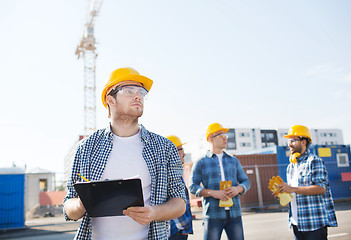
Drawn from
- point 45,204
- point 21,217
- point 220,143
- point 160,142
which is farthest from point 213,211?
point 45,204

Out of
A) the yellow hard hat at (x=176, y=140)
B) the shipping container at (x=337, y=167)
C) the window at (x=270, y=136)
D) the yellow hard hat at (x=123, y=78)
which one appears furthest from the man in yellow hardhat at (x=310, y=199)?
the window at (x=270, y=136)

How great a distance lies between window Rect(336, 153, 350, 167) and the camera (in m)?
17.7

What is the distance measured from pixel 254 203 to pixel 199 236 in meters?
9.26

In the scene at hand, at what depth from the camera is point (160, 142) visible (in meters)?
2.14

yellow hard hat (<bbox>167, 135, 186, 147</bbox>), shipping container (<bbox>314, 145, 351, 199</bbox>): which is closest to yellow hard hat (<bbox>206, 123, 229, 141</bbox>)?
yellow hard hat (<bbox>167, 135, 186, 147</bbox>)

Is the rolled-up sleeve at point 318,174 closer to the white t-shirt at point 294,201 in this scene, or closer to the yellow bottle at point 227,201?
the white t-shirt at point 294,201

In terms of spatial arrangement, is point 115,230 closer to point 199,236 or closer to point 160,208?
point 160,208

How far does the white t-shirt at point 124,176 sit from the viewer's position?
6.34ft

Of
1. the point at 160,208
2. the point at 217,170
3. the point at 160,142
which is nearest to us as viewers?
the point at 160,208

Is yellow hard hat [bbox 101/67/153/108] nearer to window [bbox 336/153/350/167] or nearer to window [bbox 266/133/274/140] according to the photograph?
window [bbox 336/153/350/167]

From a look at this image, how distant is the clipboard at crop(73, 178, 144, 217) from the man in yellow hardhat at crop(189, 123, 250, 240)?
247 cm

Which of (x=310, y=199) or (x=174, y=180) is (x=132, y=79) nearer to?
(x=174, y=180)

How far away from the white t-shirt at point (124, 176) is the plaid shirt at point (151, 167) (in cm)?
4

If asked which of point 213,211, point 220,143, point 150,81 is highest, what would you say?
point 150,81
